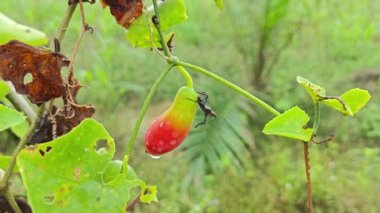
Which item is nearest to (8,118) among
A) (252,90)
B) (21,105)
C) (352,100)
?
(21,105)

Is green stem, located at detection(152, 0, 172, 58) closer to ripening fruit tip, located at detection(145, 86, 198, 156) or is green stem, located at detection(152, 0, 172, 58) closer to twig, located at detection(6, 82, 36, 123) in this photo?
ripening fruit tip, located at detection(145, 86, 198, 156)

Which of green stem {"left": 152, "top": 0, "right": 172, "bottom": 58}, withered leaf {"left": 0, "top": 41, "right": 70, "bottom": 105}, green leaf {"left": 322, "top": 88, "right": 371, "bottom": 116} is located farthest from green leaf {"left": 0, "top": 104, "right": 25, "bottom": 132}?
green leaf {"left": 322, "top": 88, "right": 371, "bottom": 116}

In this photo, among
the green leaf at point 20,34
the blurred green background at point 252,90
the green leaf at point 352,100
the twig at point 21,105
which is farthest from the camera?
the blurred green background at point 252,90

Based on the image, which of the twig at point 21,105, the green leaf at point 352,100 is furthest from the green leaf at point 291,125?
the twig at point 21,105

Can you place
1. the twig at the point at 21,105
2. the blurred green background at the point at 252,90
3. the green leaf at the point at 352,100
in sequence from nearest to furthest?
the green leaf at the point at 352,100
the twig at the point at 21,105
the blurred green background at the point at 252,90

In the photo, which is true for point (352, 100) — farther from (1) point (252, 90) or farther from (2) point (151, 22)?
(1) point (252, 90)

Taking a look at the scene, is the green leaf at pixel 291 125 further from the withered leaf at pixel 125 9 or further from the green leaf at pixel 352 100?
the withered leaf at pixel 125 9
